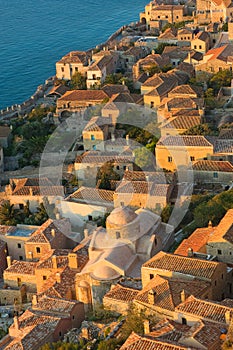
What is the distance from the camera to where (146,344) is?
68.5ft

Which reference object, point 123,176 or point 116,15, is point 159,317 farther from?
point 116,15

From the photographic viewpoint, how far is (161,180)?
115 feet

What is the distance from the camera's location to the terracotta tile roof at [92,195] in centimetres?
3494

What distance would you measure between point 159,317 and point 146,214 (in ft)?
23.3

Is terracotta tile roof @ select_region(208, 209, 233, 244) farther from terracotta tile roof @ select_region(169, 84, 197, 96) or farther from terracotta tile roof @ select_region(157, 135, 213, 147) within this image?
terracotta tile roof @ select_region(169, 84, 197, 96)

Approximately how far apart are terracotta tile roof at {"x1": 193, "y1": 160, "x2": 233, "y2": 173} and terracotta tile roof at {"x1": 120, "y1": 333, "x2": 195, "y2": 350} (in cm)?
1491

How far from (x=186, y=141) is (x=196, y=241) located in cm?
958

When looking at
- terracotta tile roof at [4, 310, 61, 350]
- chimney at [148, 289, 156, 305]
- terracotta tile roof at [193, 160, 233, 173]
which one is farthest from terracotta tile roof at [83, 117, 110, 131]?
chimney at [148, 289, 156, 305]

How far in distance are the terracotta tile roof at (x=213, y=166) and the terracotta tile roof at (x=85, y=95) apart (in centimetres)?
1425

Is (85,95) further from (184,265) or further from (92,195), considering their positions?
(184,265)

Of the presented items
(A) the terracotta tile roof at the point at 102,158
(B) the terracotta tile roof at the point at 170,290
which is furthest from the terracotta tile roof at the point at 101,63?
(B) the terracotta tile roof at the point at 170,290

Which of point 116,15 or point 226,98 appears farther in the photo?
point 116,15

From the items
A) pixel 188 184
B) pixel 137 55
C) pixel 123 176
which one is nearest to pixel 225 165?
pixel 188 184

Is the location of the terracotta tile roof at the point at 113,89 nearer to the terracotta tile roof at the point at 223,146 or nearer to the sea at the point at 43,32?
the terracotta tile roof at the point at 223,146
